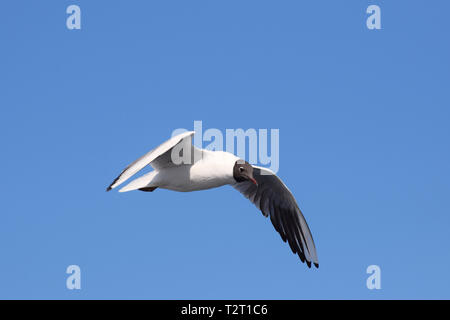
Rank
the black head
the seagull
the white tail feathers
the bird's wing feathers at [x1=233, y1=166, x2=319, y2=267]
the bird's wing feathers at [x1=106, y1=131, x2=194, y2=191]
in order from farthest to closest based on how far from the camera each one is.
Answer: the bird's wing feathers at [x1=233, y1=166, x2=319, y2=267] → the black head → the white tail feathers → the seagull → the bird's wing feathers at [x1=106, y1=131, x2=194, y2=191]

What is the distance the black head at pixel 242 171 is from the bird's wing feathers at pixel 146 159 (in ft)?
3.20

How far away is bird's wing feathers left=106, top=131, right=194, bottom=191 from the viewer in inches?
329

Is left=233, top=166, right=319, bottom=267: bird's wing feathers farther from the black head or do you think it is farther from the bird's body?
the bird's body

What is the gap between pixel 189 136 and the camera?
355 inches

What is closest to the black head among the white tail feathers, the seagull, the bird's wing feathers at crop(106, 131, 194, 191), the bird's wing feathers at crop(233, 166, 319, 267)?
the seagull

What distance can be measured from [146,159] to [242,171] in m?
1.62

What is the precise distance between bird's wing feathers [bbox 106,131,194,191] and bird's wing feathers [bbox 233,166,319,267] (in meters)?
2.45

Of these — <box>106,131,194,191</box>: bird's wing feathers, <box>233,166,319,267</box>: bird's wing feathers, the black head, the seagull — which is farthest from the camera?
<box>233,166,319,267</box>: bird's wing feathers

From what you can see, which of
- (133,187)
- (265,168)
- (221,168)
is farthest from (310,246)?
(133,187)

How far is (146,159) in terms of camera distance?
27.9 feet

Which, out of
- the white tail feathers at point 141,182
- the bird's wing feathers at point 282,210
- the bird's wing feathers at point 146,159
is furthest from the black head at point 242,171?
the bird's wing feathers at point 282,210

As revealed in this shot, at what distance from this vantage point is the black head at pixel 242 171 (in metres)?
9.54

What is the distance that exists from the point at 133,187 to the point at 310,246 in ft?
12.2
